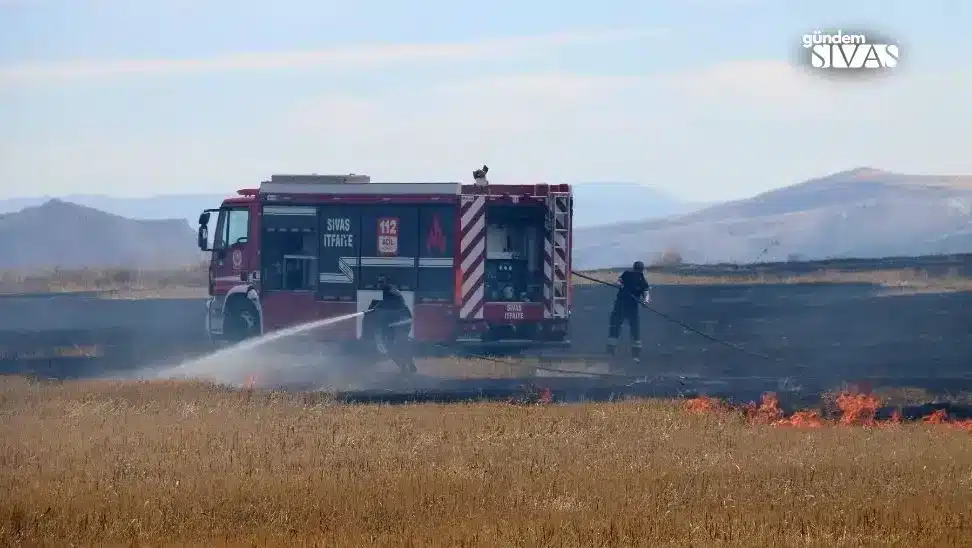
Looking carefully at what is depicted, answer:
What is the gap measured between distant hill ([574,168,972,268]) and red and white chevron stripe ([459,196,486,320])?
222 ft

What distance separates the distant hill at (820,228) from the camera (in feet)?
352

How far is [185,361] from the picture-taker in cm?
2478

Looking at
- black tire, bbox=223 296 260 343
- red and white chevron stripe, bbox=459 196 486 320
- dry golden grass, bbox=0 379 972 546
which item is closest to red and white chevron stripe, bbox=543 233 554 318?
red and white chevron stripe, bbox=459 196 486 320

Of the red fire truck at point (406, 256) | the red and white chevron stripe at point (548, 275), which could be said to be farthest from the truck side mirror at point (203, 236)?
the red and white chevron stripe at point (548, 275)

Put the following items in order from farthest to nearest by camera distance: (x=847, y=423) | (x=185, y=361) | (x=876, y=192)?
(x=876, y=192)
(x=185, y=361)
(x=847, y=423)

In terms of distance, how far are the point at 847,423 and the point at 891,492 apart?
4951 millimetres

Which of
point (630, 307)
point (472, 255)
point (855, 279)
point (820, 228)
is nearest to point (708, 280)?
point (855, 279)

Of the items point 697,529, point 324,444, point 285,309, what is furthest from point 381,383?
point 697,529

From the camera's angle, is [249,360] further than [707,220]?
No

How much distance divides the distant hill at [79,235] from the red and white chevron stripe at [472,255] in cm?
8535

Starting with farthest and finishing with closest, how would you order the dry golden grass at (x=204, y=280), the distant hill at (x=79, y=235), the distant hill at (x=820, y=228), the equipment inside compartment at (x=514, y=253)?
the distant hill at (x=79, y=235) < the distant hill at (x=820, y=228) < the dry golden grass at (x=204, y=280) < the equipment inside compartment at (x=514, y=253)

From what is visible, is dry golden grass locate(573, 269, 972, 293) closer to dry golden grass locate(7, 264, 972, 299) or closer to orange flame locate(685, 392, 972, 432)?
dry golden grass locate(7, 264, 972, 299)

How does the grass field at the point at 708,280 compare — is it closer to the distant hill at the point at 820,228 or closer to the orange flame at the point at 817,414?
the orange flame at the point at 817,414

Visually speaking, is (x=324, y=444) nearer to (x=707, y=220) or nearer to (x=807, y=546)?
(x=807, y=546)
